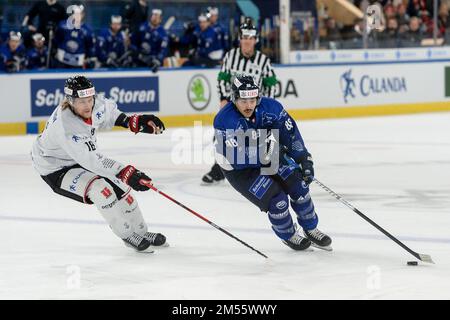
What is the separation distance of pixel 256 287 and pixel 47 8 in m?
8.80

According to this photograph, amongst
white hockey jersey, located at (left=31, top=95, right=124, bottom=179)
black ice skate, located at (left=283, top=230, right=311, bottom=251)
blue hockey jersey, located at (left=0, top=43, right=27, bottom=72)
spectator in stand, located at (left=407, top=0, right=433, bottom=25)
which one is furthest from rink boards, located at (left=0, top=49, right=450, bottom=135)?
black ice skate, located at (left=283, top=230, right=311, bottom=251)

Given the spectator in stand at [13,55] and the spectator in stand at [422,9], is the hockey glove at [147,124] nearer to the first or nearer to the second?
the spectator in stand at [13,55]

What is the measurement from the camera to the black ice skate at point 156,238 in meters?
5.95

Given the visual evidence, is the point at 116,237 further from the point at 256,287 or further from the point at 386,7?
the point at 386,7

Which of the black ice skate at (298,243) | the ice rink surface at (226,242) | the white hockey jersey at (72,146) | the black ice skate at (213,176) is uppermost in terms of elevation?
the white hockey jersey at (72,146)

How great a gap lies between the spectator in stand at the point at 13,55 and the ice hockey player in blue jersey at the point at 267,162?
691 centimetres

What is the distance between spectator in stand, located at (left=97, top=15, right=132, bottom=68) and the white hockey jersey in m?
7.62

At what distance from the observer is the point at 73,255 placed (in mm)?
5766

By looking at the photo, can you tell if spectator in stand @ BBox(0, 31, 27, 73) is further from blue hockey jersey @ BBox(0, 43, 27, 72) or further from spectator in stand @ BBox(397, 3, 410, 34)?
spectator in stand @ BBox(397, 3, 410, 34)

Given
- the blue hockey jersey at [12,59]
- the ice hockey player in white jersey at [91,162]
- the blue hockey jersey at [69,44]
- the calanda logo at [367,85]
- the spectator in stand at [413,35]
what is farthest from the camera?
the spectator in stand at [413,35]

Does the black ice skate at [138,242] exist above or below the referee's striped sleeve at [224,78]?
below

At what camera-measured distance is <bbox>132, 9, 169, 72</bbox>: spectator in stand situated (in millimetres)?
13664

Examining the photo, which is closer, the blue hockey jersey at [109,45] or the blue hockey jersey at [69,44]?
the blue hockey jersey at [69,44]

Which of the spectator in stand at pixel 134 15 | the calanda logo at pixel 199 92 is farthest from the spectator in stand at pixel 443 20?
the spectator in stand at pixel 134 15
